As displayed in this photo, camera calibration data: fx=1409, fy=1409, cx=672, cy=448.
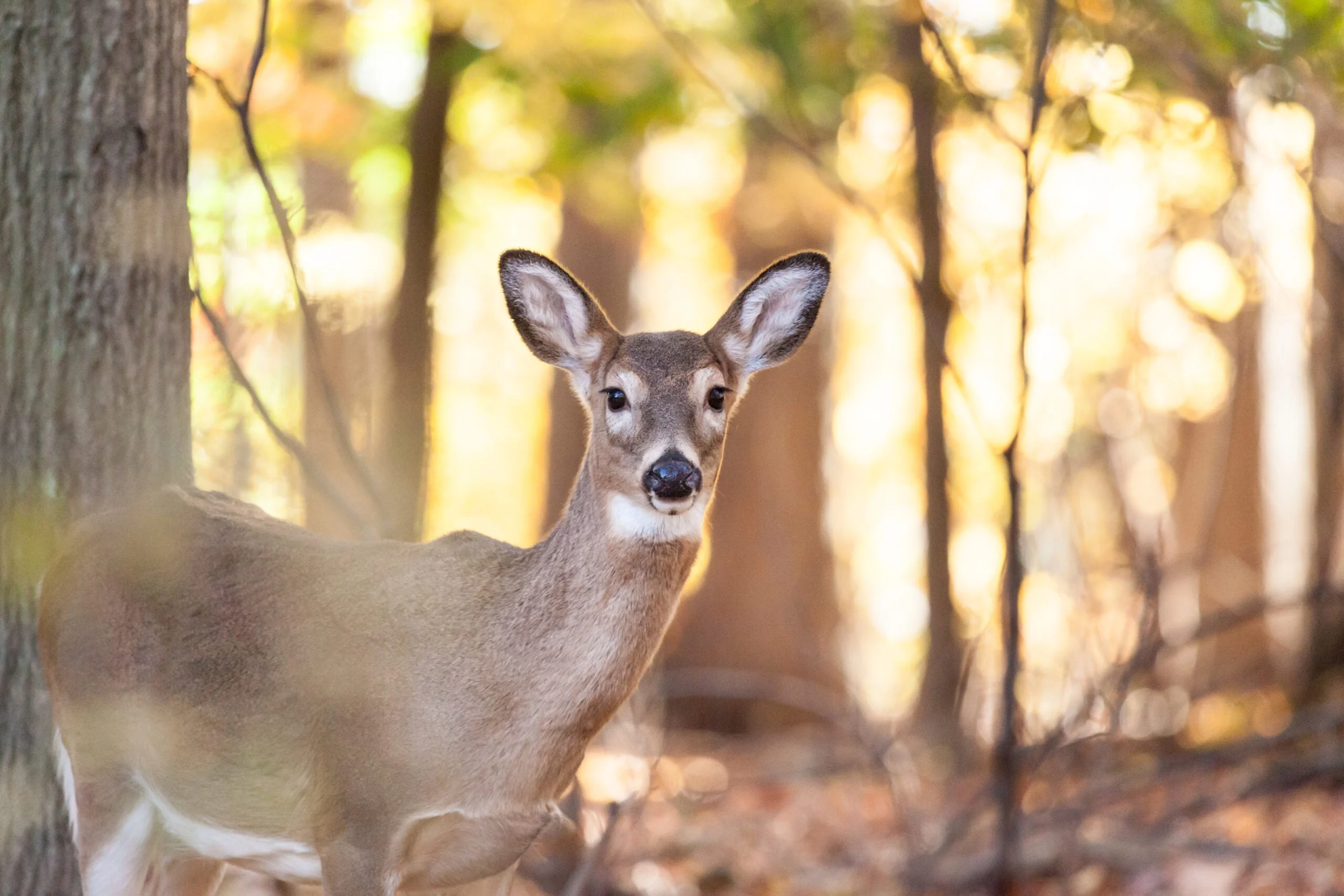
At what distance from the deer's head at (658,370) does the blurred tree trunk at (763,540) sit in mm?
8536

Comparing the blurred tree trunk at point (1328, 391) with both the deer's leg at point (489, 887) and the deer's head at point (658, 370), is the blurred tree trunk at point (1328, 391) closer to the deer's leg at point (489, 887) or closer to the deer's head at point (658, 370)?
the deer's head at point (658, 370)

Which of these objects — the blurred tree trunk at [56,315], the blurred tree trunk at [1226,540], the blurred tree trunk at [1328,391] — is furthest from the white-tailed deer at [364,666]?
the blurred tree trunk at [1226,540]

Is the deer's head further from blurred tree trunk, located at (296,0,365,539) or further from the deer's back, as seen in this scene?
blurred tree trunk, located at (296,0,365,539)

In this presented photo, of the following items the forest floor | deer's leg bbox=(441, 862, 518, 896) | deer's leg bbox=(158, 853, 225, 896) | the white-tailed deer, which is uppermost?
the white-tailed deer

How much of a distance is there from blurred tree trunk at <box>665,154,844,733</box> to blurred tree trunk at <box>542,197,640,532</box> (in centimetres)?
133

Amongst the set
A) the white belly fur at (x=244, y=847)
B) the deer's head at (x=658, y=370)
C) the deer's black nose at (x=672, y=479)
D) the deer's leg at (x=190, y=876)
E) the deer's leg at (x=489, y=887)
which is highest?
the deer's head at (x=658, y=370)

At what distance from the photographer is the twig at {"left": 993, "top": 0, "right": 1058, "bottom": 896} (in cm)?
498

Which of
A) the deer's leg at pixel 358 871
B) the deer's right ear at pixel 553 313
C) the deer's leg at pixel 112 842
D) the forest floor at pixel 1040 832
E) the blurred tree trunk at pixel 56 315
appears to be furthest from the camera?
the forest floor at pixel 1040 832

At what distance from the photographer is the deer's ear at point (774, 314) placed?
464 cm

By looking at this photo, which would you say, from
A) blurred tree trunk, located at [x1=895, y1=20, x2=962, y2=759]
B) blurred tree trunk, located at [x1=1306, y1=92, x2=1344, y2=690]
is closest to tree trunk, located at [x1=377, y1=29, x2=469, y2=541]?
blurred tree trunk, located at [x1=895, y1=20, x2=962, y2=759]

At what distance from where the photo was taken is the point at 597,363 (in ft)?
15.2

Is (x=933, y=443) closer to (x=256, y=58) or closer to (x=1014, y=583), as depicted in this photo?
(x=1014, y=583)

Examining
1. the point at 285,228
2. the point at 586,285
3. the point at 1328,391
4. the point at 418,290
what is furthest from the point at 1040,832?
the point at 586,285

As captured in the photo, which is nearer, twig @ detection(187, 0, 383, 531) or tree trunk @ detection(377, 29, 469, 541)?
twig @ detection(187, 0, 383, 531)
